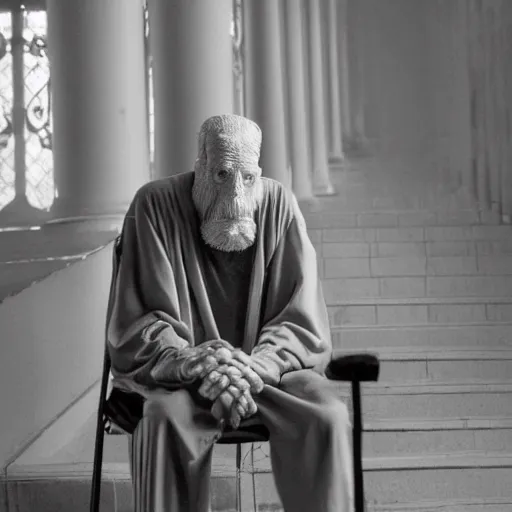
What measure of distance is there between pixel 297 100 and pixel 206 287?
4433mm

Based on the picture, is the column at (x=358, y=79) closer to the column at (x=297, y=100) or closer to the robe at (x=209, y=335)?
the column at (x=297, y=100)

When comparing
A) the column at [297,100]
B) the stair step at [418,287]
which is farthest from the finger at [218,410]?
the column at [297,100]

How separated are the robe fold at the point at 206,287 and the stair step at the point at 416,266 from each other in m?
3.14

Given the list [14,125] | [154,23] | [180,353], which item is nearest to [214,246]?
[180,353]

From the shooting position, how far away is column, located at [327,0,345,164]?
5949mm

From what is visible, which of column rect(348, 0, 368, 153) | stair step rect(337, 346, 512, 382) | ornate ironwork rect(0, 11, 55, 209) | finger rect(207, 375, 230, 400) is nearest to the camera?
finger rect(207, 375, 230, 400)

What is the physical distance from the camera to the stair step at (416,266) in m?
5.57

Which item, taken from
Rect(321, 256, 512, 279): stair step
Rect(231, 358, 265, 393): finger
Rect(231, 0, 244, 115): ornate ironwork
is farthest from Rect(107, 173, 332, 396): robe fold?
Rect(231, 0, 244, 115): ornate ironwork

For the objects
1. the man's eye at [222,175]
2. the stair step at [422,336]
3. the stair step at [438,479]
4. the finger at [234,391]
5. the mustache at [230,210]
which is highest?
the man's eye at [222,175]

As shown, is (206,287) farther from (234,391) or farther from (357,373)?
(357,373)

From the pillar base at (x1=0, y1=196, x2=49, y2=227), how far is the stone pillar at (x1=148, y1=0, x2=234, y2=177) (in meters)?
1.58

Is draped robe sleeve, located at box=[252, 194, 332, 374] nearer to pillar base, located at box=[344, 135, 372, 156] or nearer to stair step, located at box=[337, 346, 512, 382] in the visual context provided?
stair step, located at box=[337, 346, 512, 382]

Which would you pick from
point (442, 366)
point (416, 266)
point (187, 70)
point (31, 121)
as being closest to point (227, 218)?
point (442, 366)

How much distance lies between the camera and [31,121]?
6.68 metres
